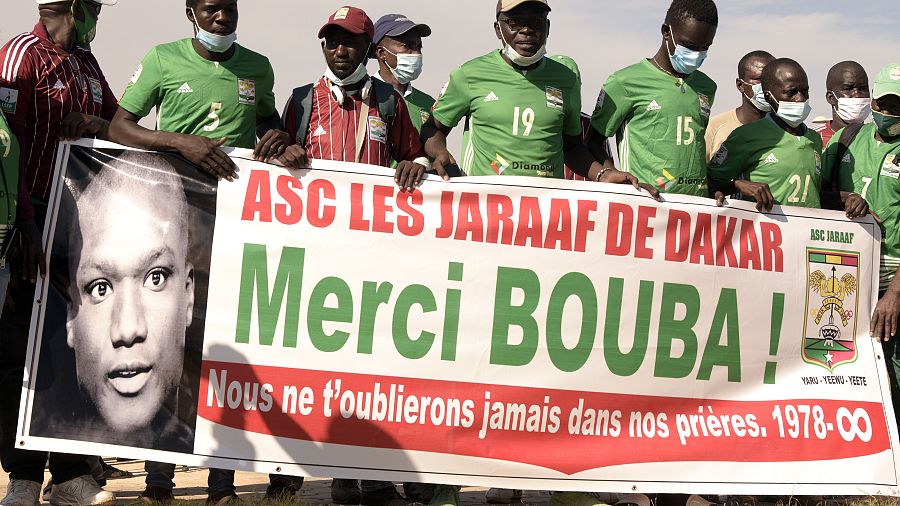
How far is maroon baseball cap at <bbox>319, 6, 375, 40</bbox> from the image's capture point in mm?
6418

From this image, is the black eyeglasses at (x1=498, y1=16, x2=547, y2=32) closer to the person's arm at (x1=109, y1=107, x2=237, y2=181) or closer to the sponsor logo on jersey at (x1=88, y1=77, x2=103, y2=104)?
the person's arm at (x1=109, y1=107, x2=237, y2=181)

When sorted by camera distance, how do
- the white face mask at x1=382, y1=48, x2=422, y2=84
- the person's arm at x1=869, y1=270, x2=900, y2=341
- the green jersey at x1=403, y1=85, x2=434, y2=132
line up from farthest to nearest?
the white face mask at x1=382, y1=48, x2=422, y2=84, the green jersey at x1=403, y1=85, x2=434, y2=132, the person's arm at x1=869, y1=270, x2=900, y2=341

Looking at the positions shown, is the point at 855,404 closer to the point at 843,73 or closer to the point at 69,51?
the point at 843,73

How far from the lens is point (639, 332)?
6492 millimetres

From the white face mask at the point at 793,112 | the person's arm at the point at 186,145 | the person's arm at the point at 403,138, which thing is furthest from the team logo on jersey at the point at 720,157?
the person's arm at the point at 186,145

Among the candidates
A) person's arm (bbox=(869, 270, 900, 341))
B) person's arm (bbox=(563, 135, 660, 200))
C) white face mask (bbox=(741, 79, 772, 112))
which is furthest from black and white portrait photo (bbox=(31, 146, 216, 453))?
white face mask (bbox=(741, 79, 772, 112))

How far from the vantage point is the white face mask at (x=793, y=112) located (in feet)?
23.2

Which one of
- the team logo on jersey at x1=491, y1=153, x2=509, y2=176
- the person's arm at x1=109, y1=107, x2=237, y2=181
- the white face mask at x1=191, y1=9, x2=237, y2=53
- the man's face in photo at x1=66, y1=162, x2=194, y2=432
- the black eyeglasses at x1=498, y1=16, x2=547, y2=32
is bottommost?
the man's face in photo at x1=66, y1=162, x2=194, y2=432

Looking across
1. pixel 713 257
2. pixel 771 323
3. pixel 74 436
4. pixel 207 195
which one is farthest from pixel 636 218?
pixel 74 436

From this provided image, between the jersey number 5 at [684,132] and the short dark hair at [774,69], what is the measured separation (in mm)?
803

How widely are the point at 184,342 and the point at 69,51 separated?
1.98 m

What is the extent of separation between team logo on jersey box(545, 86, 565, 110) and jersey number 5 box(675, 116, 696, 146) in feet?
2.48

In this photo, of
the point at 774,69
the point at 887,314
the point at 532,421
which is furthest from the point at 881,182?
the point at 532,421

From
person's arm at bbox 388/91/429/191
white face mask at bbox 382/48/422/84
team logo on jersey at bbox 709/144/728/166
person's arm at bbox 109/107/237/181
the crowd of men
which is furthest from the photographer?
white face mask at bbox 382/48/422/84
